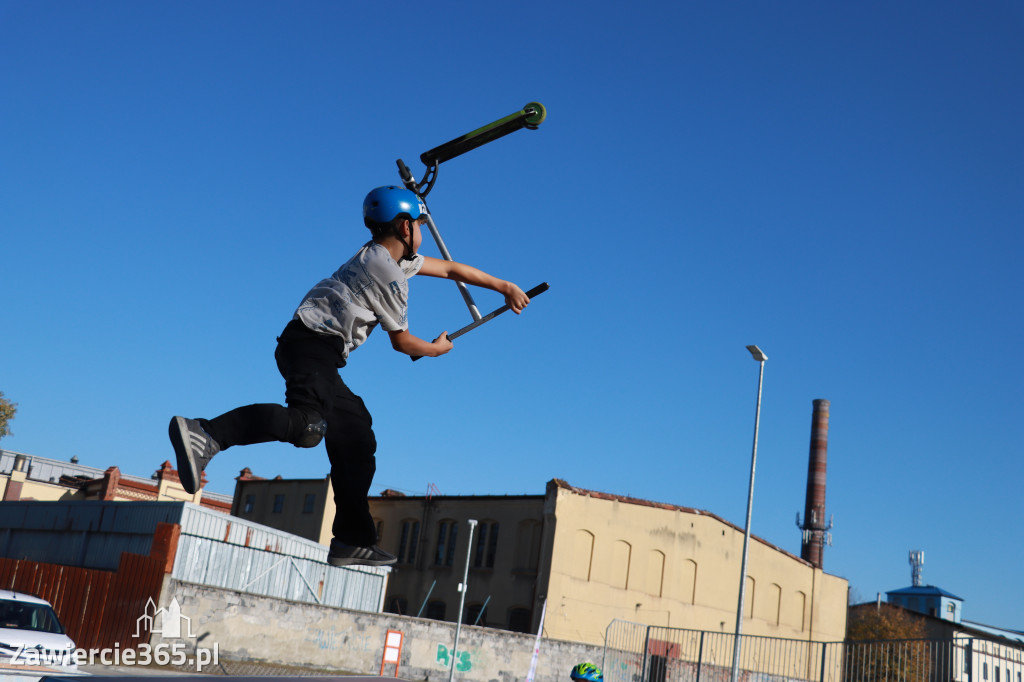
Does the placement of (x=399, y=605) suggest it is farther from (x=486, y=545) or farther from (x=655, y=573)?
(x=655, y=573)

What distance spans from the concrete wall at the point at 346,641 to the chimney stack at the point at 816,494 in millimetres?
39435

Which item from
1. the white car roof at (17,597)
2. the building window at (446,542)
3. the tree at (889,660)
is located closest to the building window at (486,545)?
the building window at (446,542)

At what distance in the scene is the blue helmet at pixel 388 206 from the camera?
462 centimetres

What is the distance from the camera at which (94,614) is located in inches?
955

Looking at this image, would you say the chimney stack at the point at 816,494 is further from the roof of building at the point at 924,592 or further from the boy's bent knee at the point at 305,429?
the boy's bent knee at the point at 305,429

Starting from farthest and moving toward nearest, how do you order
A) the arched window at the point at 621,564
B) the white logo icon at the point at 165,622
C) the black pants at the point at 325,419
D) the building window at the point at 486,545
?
the building window at the point at 486,545 → the arched window at the point at 621,564 → the white logo icon at the point at 165,622 → the black pants at the point at 325,419

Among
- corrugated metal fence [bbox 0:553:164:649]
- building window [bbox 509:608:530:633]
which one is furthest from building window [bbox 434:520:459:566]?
corrugated metal fence [bbox 0:553:164:649]

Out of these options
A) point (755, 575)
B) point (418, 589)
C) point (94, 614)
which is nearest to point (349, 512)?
point (94, 614)

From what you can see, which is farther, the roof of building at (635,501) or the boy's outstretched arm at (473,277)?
the roof of building at (635,501)

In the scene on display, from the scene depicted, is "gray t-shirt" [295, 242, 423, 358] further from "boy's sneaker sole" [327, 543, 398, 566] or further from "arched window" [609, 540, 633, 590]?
"arched window" [609, 540, 633, 590]

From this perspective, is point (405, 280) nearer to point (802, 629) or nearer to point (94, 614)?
point (94, 614)

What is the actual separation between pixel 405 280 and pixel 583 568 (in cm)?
Result: 4118

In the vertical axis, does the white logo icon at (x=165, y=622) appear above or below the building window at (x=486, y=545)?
below

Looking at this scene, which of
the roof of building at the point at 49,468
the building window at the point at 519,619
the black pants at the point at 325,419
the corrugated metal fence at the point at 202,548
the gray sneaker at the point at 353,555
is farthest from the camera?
the roof of building at the point at 49,468
